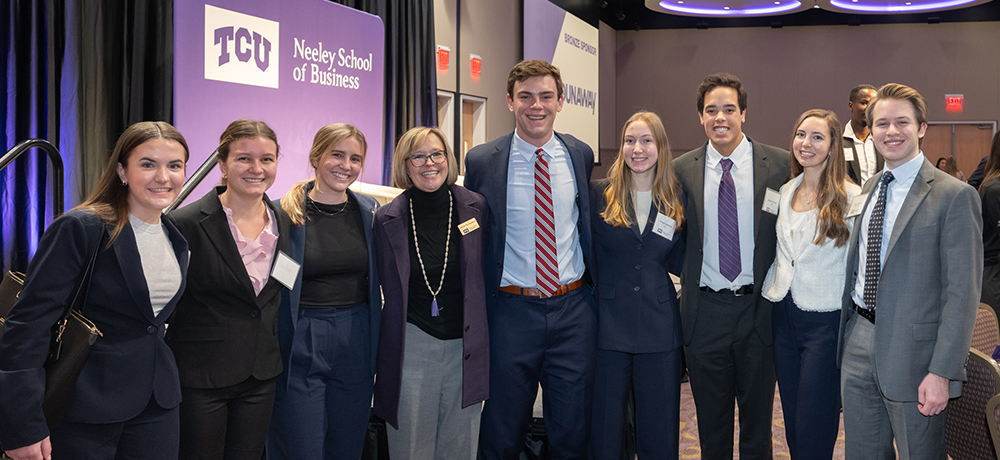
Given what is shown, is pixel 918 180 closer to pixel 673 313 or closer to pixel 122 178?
pixel 673 313

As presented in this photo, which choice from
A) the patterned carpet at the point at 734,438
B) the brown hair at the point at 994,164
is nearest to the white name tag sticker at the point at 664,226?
the patterned carpet at the point at 734,438

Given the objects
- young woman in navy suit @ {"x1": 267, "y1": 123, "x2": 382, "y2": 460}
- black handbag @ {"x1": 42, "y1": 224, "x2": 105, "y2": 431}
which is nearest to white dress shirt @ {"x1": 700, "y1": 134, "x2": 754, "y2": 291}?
young woman in navy suit @ {"x1": 267, "y1": 123, "x2": 382, "y2": 460}

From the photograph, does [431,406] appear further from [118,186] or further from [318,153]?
[118,186]

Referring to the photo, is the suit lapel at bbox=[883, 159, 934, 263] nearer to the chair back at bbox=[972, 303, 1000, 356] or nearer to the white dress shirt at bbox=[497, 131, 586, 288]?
the chair back at bbox=[972, 303, 1000, 356]

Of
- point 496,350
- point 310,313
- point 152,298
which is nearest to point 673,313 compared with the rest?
point 496,350

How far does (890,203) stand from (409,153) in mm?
1754

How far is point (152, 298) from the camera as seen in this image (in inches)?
77.9

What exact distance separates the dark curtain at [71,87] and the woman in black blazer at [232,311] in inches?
74.3

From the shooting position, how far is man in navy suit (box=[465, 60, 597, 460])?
2760 mm

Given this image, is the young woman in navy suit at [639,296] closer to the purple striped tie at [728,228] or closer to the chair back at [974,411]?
the purple striped tie at [728,228]

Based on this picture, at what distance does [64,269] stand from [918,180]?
264cm

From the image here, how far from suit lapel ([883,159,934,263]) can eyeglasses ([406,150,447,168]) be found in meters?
1.62

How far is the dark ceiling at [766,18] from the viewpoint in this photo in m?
12.2

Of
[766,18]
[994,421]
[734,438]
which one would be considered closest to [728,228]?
[994,421]
